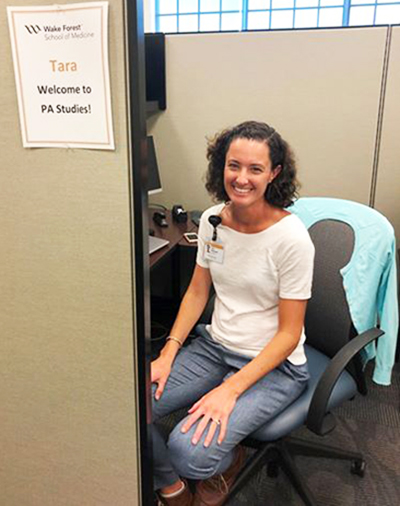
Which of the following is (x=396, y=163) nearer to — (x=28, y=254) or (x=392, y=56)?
(x=392, y=56)

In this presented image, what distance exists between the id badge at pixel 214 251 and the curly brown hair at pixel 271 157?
152mm

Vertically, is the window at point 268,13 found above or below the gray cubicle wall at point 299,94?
above

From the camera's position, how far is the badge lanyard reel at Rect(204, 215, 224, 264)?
1339 millimetres

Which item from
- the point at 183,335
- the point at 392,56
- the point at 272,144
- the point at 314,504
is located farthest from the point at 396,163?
the point at 314,504

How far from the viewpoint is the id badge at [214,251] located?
1.34 metres

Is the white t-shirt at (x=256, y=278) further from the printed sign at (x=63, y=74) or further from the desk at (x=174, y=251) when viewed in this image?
the printed sign at (x=63, y=74)

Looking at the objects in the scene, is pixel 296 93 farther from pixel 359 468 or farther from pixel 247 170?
pixel 359 468

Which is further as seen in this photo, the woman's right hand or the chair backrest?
the chair backrest

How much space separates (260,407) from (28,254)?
2.35 feet

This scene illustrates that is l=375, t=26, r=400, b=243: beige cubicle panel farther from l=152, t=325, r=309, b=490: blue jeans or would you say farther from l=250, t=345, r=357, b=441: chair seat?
l=152, t=325, r=309, b=490: blue jeans

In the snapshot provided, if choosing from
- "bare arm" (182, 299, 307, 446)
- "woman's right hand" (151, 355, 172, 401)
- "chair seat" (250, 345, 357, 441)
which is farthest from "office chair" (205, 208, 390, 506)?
"woman's right hand" (151, 355, 172, 401)

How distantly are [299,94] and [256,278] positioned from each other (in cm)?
120

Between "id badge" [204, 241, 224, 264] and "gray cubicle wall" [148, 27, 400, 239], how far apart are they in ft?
3.43

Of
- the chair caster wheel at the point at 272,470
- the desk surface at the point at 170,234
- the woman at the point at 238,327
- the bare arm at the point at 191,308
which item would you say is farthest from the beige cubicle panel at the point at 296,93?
the chair caster wheel at the point at 272,470
